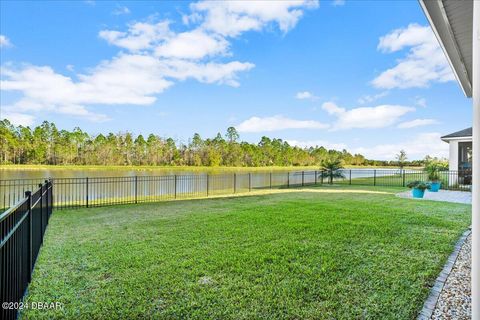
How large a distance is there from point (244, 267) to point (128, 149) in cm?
4573

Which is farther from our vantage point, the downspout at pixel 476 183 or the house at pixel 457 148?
the house at pixel 457 148

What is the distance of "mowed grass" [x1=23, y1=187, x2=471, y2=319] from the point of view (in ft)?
8.04

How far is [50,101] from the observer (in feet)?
114

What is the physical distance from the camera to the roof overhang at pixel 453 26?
10.1 feet

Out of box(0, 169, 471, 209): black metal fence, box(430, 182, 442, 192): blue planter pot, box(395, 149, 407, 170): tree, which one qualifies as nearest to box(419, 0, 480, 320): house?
box(430, 182, 442, 192): blue planter pot

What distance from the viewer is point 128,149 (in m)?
44.9

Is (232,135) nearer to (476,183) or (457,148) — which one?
(457,148)

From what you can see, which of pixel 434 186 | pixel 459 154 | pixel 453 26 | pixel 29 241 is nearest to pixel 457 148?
pixel 459 154

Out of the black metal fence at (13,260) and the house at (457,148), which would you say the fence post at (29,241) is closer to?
the black metal fence at (13,260)

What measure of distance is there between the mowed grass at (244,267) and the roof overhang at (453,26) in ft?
10.1

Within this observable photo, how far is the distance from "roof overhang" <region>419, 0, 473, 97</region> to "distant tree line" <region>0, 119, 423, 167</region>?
37.5 m

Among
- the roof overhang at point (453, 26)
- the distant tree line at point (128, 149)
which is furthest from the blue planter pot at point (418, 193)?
the distant tree line at point (128, 149)

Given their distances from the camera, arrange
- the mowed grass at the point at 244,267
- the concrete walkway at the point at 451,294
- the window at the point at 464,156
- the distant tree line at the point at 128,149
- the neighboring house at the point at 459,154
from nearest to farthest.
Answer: the concrete walkway at the point at 451,294 < the mowed grass at the point at 244,267 < the neighboring house at the point at 459,154 < the window at the point at 464,156 < the distant tree line at the point at 128,149

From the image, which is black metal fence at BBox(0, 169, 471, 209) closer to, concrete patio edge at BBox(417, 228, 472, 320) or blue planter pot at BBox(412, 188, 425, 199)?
blue planter pot at BBox(412, 188, 425, 199)
